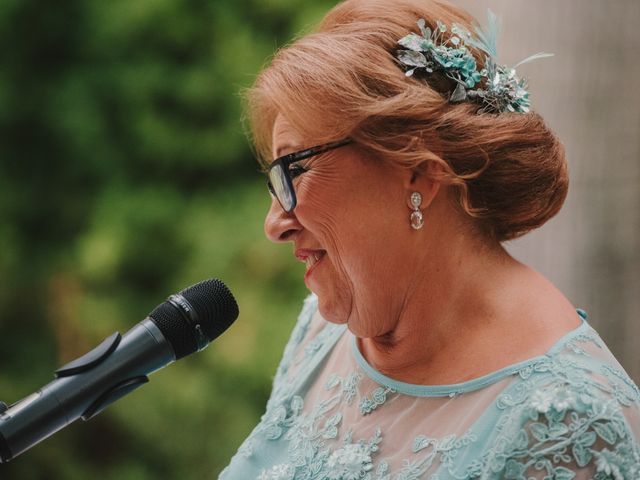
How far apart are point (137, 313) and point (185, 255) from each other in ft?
1.27

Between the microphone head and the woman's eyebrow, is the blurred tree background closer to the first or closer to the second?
the woman's eyebrow

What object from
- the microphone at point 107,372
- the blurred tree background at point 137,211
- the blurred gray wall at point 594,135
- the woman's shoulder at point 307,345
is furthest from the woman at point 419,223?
the blurred tree background at point 137,211

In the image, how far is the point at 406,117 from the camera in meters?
1.83

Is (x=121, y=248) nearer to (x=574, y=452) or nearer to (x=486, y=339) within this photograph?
(x=486, y=339)

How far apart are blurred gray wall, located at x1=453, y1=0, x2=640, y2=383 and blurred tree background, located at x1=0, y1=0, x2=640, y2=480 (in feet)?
4.91

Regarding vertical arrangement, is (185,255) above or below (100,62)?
below

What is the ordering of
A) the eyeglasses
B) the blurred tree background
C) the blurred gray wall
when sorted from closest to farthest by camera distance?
the eyeglasses → the blurred gray wall → the blurred tree background

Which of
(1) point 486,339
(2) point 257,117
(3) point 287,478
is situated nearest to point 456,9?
(2) point 257,117

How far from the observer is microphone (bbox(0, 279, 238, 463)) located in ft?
4.96

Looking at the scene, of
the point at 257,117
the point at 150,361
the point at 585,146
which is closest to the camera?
the point at 150,361

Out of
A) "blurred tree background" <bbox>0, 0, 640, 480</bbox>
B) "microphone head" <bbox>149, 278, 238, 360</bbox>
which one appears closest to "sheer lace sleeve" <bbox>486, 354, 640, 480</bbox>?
"microphone head" <bbox>149, 278, 238, 360</bbox>

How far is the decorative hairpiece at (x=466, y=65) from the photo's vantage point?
1855 mm

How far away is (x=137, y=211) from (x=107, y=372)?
2500 millimetres

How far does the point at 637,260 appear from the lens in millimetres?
2512
